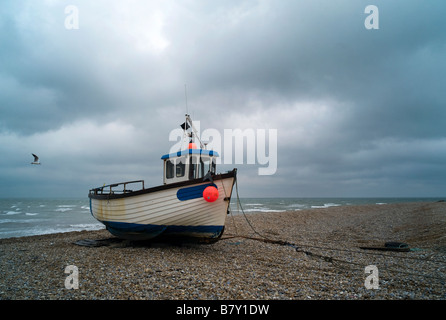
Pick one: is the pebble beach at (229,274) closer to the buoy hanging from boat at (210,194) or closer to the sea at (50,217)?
the buoy hanging from boat at (210,194)

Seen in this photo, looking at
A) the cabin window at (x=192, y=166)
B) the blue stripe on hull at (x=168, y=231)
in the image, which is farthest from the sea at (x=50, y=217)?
the cabin window at (x=192, y=166)

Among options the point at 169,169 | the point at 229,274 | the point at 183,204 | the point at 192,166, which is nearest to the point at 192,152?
the point at 192,166

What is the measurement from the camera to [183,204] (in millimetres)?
8383

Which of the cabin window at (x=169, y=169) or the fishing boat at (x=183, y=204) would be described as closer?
the fishing boat at (x=183, y=204)

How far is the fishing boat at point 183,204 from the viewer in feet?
27.4

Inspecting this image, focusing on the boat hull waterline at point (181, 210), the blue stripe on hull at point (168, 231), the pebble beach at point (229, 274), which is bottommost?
the pebble beach at point (229, 274)

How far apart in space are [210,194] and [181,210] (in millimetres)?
1263

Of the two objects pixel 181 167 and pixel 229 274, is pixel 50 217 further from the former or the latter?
pixel 229 274

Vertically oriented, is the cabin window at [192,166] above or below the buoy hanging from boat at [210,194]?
above

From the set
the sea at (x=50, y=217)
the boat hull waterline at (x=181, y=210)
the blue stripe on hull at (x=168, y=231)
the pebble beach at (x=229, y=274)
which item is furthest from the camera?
the sea at (x=50, y=217)

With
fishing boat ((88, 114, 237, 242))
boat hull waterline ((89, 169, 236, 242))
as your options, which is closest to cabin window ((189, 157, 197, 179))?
fishing boat ((88, 114, 237, 242))

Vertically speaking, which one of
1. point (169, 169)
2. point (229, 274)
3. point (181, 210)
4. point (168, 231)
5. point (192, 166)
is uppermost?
point (192, 166)
